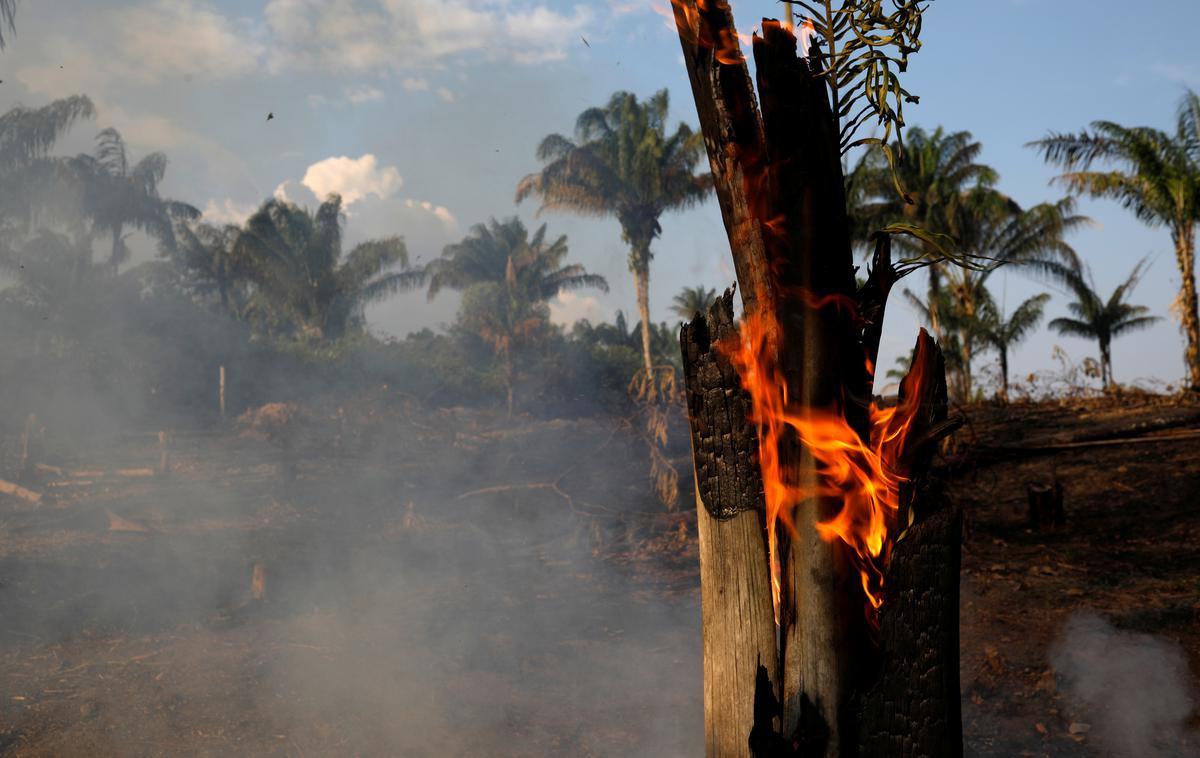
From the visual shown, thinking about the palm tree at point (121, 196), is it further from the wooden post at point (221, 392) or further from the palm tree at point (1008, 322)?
the palm tree at point (1008, 322)

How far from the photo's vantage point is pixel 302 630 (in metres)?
8.01

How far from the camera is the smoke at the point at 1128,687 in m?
4.95

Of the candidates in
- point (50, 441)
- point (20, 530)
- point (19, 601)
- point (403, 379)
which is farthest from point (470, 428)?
point (19, 601)

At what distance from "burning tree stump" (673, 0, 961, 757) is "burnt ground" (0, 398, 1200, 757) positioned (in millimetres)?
3177

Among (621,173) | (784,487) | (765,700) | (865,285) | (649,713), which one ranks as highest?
(621,173)

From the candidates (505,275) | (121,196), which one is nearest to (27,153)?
(121,196)

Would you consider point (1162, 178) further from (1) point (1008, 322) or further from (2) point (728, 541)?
(2) point (728, 541)

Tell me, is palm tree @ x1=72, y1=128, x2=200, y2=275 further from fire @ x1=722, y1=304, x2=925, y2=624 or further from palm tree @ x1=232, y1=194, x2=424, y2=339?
fire @ x1=722, y1=304, x2=925, y2=624

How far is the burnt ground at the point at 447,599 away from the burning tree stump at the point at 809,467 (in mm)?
3177

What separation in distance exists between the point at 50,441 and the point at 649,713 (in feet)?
58.8

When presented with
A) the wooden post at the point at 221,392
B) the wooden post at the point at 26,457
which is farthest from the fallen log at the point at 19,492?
the wooden post at the point at 221,392

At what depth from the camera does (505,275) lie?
39125 millimetres

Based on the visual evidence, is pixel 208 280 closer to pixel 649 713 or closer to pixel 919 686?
pixel 649 713

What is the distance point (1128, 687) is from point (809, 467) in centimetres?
527
